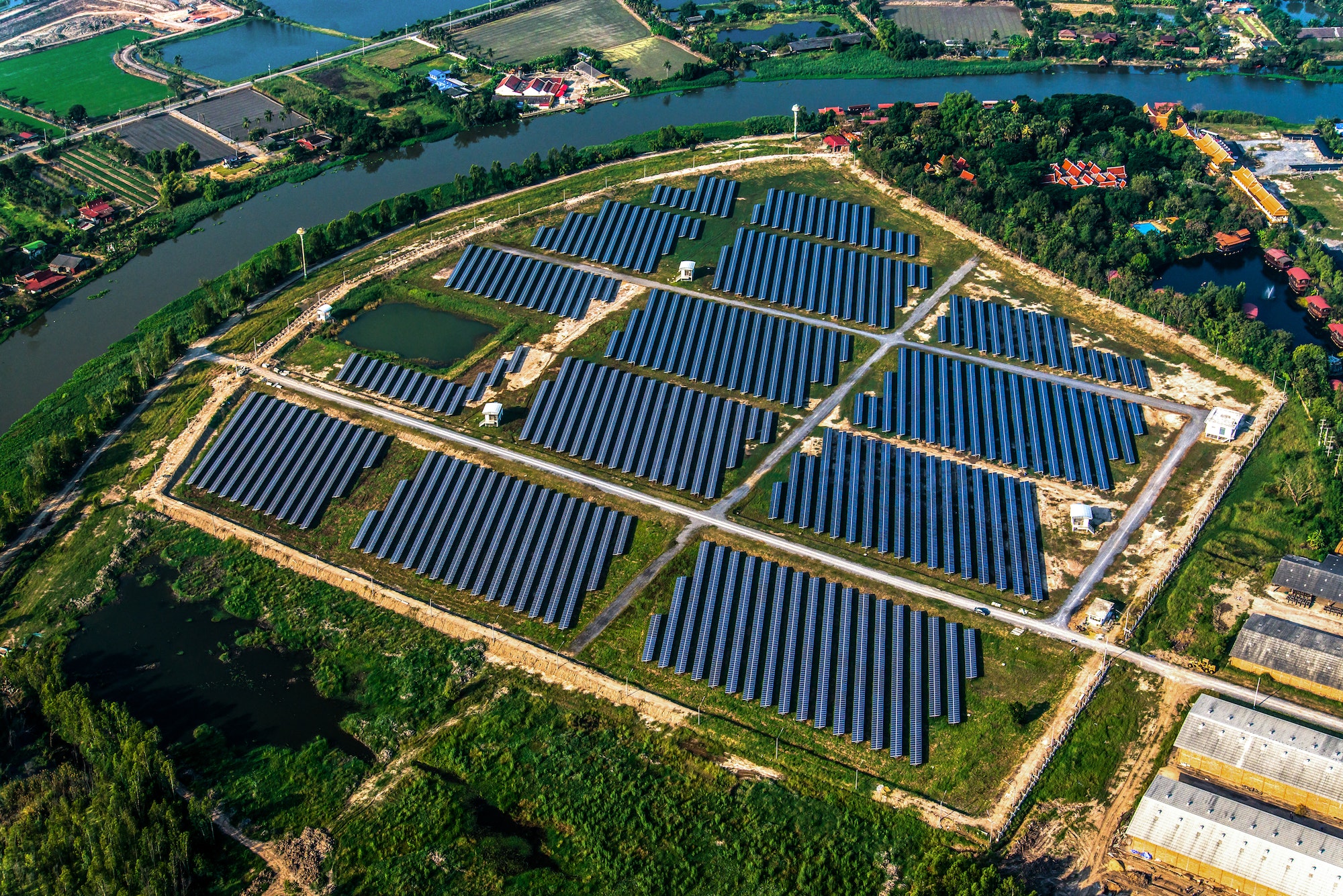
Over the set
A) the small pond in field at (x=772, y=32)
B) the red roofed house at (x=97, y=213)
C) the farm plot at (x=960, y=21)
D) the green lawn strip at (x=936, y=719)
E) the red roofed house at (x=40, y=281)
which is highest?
the farm plot at (x=960, y=21)

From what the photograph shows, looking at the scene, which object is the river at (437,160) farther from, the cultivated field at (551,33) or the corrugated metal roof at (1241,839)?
the corrugated metal roof at (1241,839)

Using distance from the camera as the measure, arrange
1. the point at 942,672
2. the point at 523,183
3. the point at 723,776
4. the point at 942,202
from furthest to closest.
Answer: the point at 523,183
the point at 942,202
the point at 942,672
the point at 723,776

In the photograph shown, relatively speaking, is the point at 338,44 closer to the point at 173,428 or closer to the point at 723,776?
the point at 173,428

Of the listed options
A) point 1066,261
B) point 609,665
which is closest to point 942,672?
point 609,665

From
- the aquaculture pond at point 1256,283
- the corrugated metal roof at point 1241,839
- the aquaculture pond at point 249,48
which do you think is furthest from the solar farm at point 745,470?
the aquaculture pond at point 249,48

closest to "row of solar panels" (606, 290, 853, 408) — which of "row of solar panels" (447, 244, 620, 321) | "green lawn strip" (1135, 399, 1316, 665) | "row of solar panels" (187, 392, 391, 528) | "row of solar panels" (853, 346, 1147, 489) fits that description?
"row of solar panels" (447, 244, 620, 321)

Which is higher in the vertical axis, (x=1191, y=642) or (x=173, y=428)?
(x=1191, y=642)
